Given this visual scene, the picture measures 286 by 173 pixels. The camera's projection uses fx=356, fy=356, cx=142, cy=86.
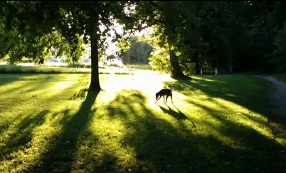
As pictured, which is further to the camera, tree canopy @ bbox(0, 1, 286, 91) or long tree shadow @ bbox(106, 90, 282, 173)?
long tree shadow @ bbox(106, 90, 282, 173)

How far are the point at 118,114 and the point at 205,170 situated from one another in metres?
7.44

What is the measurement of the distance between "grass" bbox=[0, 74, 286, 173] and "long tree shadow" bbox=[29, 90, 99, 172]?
0.08ft

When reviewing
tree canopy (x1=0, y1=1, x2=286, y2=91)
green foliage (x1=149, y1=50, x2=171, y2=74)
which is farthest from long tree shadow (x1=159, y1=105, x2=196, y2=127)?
green foliage (x1=149, y1=50, x2=171, y2=74)

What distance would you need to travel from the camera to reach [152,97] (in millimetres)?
21781

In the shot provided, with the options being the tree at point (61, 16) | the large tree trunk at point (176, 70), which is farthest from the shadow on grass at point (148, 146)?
the large tree trunk at point (176, 70)

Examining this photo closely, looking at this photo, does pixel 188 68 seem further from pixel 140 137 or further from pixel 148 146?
pixel 148 146

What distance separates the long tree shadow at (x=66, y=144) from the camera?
8922mm

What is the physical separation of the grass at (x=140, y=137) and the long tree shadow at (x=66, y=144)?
0.02 metres

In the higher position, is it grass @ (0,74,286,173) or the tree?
the tree

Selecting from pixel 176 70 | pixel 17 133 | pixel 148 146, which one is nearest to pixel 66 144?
pixel 17 133

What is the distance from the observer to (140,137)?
452 inches

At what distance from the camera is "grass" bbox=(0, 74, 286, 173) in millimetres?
9031

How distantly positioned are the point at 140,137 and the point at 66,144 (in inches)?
92.5

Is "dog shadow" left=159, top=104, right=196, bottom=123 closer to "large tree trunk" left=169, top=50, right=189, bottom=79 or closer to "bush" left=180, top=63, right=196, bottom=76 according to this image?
"large tree trunk" left=169, top=50, right=189, bottom=79
